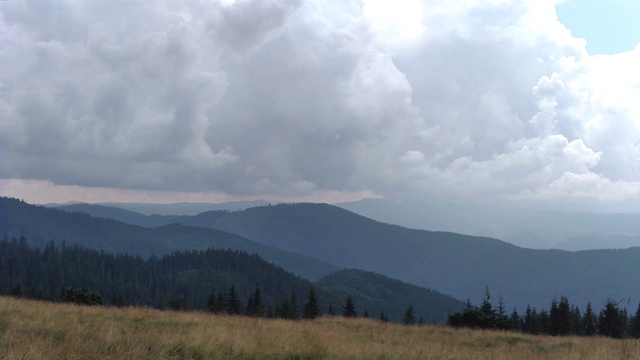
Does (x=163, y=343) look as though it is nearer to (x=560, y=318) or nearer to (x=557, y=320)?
(x=560, y=318)

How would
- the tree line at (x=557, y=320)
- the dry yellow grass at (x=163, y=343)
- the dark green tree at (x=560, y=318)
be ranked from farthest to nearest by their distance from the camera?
the dark green tree at (x=560, y=318), the tree line at (x=557, y=320), the dry yellow grass at (x=163, y=343)

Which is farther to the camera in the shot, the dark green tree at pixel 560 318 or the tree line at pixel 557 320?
the dark green tree at pixel 560 318

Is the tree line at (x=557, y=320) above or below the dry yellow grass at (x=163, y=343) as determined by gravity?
below

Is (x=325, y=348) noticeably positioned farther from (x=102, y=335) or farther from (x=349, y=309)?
(x=349, y=309)

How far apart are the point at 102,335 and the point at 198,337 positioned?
1839 mm

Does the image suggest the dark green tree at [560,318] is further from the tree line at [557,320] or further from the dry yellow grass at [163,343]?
the dry yellow grass at [163,343]

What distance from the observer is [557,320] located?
70438 millimetres

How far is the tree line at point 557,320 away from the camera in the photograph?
31.0 metres

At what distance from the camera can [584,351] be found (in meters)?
12.8

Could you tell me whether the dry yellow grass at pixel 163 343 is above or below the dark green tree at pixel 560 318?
above

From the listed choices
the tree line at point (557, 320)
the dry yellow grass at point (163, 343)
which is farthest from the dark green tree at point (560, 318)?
the dry yellow grass at point (163, 343)

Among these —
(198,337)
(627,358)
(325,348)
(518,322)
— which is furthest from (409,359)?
(518,322)

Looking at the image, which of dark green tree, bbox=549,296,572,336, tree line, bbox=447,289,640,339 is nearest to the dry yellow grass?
tree line, bbox=447,289,640,339

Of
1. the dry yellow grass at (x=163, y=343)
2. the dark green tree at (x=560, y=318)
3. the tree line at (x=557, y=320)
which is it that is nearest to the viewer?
the dry yellow grass at (x=163, y=343)
